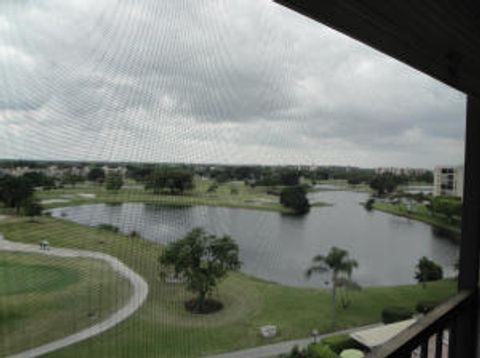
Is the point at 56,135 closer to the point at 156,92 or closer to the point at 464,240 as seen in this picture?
the point at 156,92

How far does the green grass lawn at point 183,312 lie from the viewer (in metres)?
0.59

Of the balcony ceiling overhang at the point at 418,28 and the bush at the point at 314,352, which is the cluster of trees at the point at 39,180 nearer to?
the balcony ceiling overhang at the point at 418,28

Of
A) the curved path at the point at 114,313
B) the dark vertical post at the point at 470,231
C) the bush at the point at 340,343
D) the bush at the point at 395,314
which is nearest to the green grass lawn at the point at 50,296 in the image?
the curved path at the point at 114,313

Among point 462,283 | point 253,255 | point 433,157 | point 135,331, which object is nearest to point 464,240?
point 462,283

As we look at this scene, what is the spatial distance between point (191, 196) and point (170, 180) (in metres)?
0.08

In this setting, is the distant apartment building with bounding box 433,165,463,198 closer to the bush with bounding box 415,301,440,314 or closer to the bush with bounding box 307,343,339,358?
the bush with bounding box 415,301,440,314

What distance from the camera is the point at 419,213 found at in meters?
1.56

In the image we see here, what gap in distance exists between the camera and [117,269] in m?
0.65

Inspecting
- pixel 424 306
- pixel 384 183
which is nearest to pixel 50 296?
pixel 384 183

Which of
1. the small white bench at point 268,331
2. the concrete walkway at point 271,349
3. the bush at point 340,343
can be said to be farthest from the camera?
the bush at point 340,343

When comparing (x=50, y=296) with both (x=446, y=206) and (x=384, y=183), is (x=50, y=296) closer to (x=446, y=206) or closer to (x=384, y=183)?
(x=384, y=183)

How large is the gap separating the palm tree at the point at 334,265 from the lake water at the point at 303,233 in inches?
1.0

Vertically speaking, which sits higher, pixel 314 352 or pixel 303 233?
pixel 303 233

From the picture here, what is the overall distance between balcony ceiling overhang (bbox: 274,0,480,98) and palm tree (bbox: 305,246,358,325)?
0.74m
